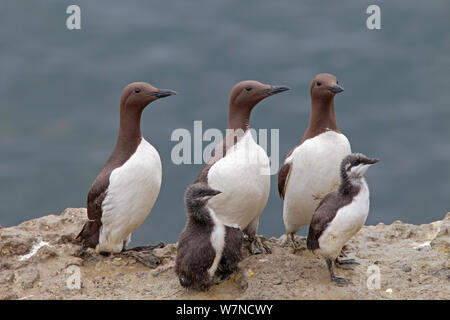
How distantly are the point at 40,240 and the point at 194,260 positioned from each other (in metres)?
2.56

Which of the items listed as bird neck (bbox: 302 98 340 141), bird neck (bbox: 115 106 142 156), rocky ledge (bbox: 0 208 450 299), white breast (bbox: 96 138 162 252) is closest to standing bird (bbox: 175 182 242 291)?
rocky ledge (bbox: 0 208 450 299)

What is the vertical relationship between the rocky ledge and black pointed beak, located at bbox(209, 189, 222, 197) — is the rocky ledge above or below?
below

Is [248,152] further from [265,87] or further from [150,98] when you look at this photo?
[150,98]

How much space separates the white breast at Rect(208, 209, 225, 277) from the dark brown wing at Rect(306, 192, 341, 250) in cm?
94

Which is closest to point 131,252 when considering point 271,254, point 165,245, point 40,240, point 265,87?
point 165,245

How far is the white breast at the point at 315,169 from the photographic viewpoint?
8906mm

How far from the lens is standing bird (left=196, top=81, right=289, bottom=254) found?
8398mm

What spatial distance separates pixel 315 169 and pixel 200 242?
71.8 inches

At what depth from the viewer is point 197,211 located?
784cm

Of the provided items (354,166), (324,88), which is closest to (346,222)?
(354,166)

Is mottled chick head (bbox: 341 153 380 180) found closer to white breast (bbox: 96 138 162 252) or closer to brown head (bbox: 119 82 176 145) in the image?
brown head (bbox: 119 82 176 145)

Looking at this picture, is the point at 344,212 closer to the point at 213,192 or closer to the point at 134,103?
the point at 213,192

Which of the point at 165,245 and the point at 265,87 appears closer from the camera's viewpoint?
the point at 265,87

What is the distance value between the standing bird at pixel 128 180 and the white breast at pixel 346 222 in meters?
2.22
